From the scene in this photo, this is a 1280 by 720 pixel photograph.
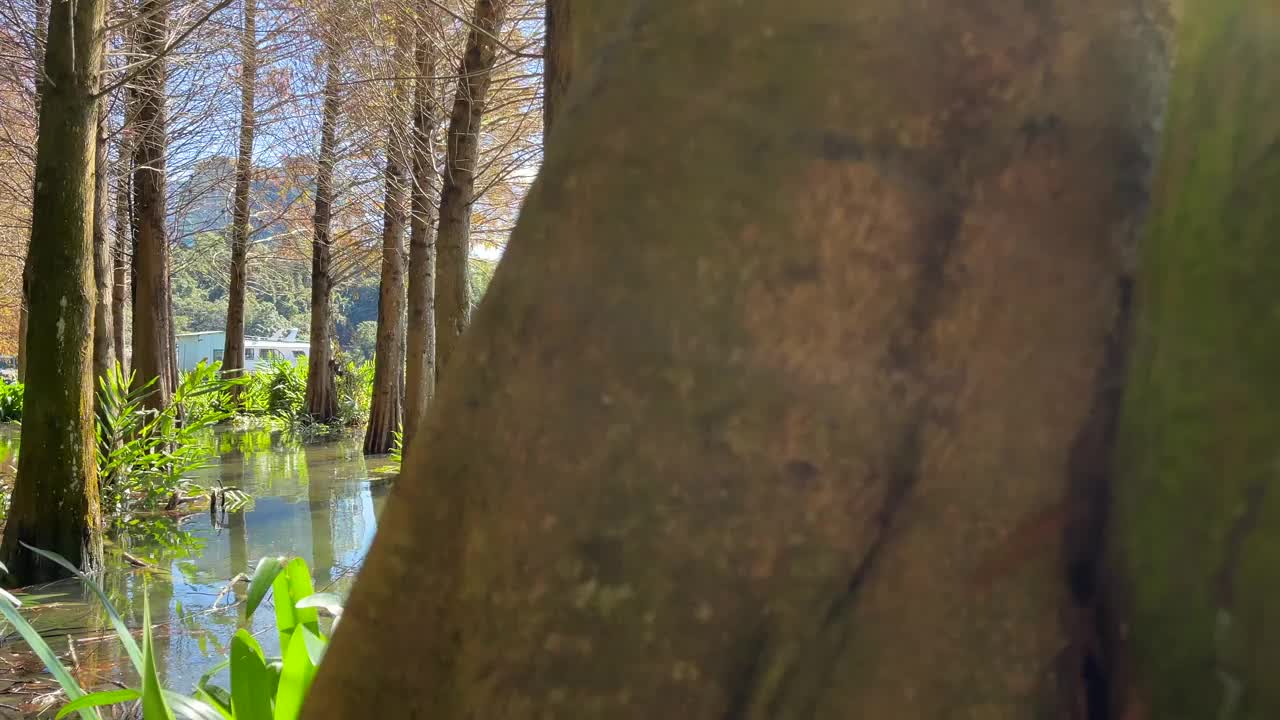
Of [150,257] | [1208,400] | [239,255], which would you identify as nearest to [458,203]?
[150,257]

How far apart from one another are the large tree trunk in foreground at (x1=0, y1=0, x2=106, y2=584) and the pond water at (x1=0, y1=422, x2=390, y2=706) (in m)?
0.40

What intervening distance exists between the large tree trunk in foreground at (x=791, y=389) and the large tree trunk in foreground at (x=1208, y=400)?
1.6 inches

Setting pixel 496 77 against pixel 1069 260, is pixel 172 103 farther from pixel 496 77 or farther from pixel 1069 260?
pixel 1069 260

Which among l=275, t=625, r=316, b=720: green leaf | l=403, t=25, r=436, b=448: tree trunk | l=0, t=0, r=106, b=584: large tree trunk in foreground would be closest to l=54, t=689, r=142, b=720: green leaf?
l=275, t=625, r=316, b=720: green leaf

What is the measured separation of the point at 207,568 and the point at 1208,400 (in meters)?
6.18

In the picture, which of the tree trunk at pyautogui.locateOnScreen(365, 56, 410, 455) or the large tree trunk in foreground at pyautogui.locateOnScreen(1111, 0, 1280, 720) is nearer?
the large tree trunk in foreground at pyautogui.locateOnScreen(1111, 0, 1280, 720)

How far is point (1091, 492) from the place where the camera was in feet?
3.15

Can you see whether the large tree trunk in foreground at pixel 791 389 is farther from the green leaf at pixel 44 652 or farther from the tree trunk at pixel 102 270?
the tree trunk at pixel 102 270

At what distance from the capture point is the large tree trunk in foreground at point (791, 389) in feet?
2.98

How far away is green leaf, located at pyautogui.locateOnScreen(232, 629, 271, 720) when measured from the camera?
6.75 feet

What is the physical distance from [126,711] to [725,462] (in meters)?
2.61

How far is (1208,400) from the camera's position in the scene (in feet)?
2.89

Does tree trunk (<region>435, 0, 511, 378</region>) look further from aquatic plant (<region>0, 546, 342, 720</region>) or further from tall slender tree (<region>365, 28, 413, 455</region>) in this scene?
tall slender tree (<region>365, 28, 413, 455</region>)

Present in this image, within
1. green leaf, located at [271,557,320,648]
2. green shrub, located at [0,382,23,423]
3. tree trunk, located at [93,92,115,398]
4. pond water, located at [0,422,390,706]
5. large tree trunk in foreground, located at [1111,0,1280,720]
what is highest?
tree trunk, located at [93,92,115,398]
